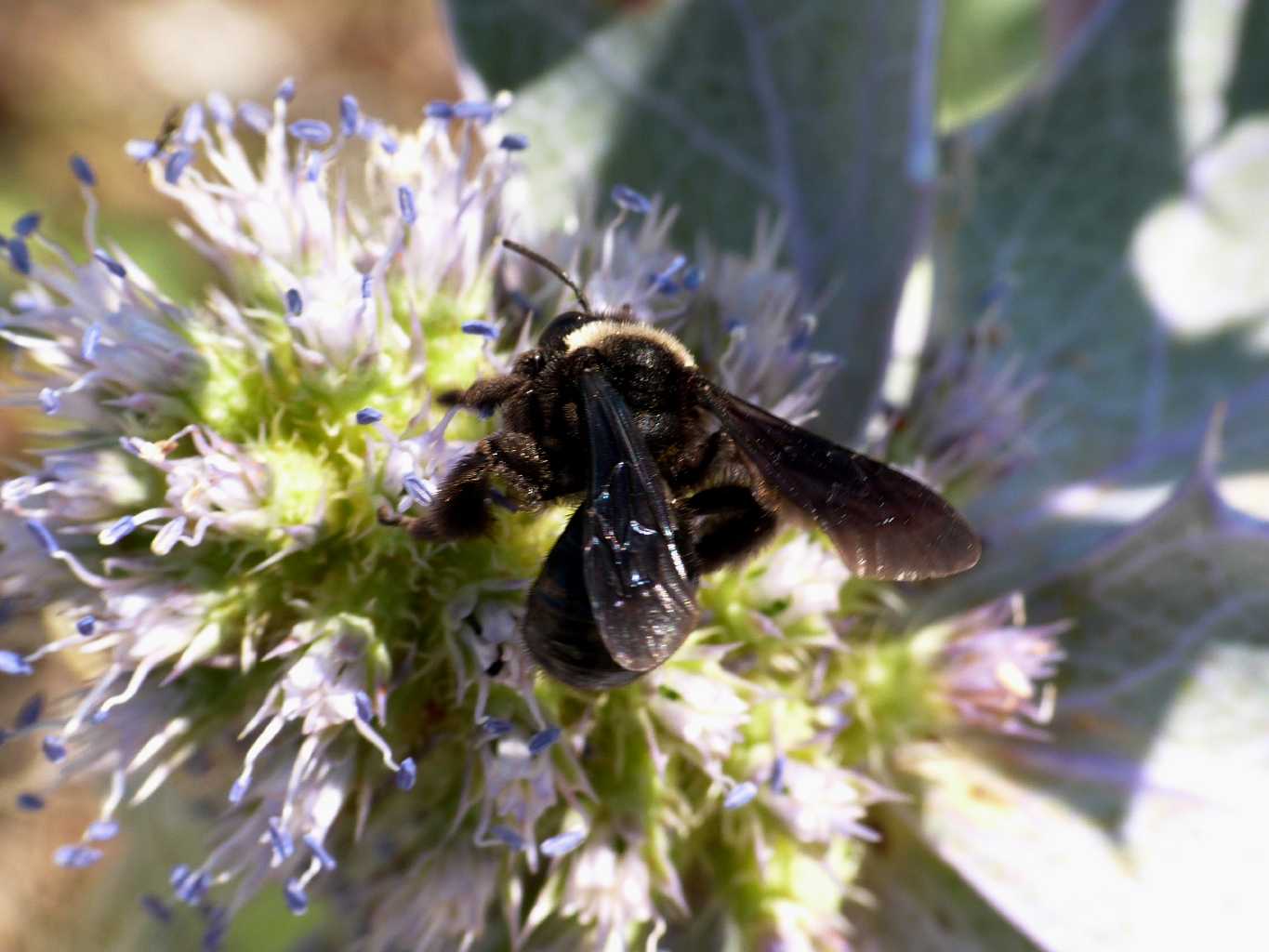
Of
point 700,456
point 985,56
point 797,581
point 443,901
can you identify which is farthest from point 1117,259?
point 443,901

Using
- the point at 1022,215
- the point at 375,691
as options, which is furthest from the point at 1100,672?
the point at 375,691

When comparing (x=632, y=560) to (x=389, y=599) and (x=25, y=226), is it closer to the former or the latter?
(x=389, y=599)

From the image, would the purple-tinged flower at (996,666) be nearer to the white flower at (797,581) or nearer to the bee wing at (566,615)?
the white flower at (797,581)

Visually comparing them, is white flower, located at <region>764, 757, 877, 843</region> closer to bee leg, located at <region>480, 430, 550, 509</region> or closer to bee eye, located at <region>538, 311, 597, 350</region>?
bee leg, located at <region>480, 430, 550, 509</region>

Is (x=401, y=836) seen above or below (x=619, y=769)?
below

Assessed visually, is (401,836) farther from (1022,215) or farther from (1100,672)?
(1022,215)
